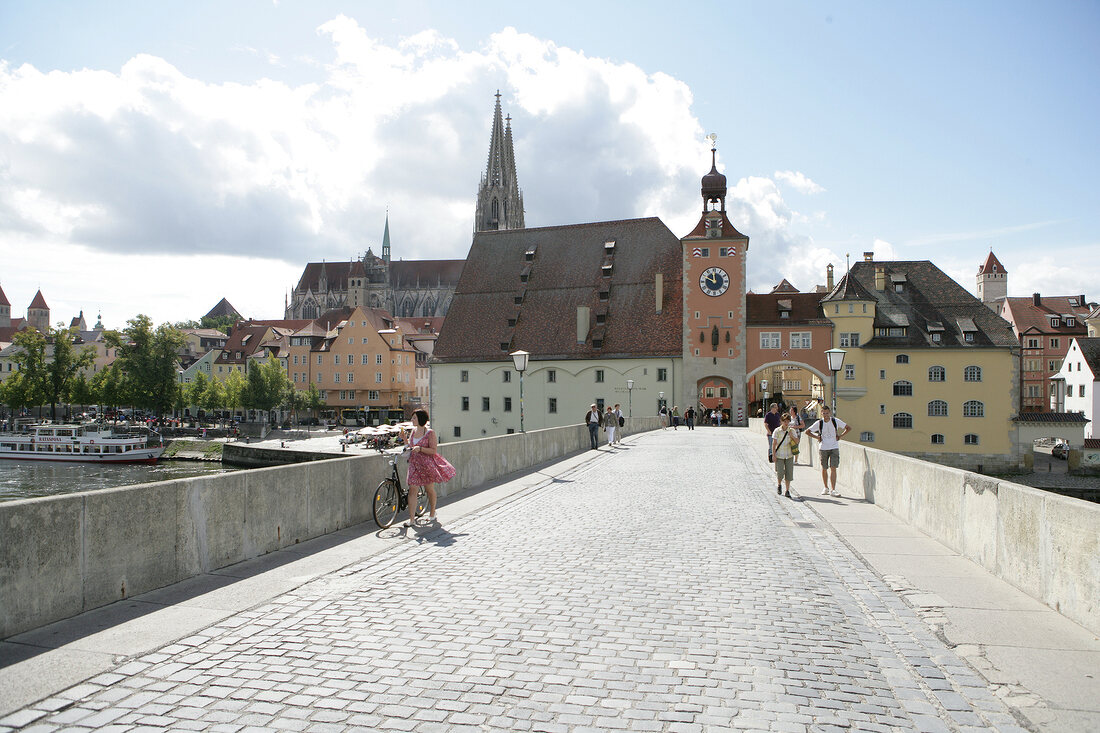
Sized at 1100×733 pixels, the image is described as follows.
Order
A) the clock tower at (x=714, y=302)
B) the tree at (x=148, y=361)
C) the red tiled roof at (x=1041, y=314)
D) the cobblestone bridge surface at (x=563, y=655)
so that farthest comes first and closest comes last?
the red tiled roof at (x=1041, y=314) → the tree at (x=148, y=361) → the clock tower at (x=714, y=302) → the cobblestone bridge surface at (x=563, y=655)

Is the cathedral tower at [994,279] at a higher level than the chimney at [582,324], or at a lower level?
higher

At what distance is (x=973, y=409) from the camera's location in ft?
196

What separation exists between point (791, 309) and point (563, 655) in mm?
57709

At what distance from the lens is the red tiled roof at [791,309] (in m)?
59.7

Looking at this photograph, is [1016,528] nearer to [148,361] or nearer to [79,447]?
[79,447]

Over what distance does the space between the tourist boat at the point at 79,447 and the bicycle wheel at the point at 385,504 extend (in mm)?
61231

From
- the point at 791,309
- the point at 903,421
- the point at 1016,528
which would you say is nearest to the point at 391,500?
the point at 1016,528

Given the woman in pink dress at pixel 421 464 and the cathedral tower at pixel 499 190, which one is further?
the cathedral tower at pixel 499 190

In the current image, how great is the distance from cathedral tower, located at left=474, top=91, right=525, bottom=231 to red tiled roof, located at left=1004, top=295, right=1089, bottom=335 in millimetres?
73933

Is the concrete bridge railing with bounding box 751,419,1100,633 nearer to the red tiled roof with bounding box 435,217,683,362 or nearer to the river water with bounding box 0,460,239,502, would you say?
the river water with bounding box 0,460,239,502

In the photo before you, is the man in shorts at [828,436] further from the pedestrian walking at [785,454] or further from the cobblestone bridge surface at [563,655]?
the cobblestone bridge surface at [563,655]

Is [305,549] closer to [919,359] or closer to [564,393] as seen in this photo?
[564,393]

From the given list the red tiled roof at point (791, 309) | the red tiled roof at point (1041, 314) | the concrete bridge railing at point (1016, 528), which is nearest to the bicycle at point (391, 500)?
the concrete bridge railing at point (1016, 528)

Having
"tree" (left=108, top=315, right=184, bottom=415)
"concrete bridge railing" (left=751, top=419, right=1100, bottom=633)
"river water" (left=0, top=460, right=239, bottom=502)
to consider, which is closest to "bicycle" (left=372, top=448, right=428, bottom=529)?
"concrete bridge railing" (left=751, top=419, right=1100, bottom=633)
